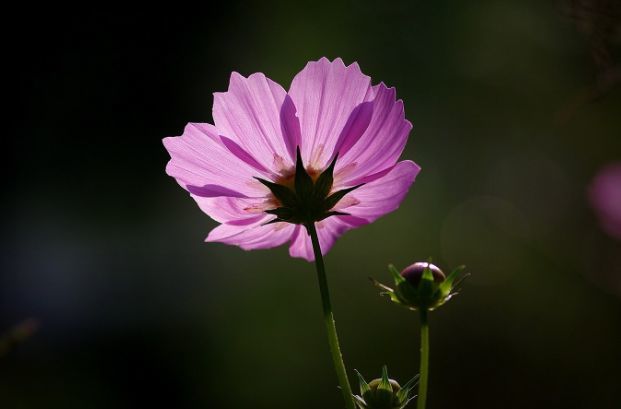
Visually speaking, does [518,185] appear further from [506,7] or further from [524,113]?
[506,7]

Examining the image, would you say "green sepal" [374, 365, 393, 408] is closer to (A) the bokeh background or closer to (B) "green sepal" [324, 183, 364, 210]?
(B) "green sepal" [324, 183, 364, 210]

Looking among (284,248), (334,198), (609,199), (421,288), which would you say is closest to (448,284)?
(421,288)

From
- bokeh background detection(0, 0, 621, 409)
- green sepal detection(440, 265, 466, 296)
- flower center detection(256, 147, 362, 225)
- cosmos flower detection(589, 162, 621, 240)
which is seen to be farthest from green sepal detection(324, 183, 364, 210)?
bokeh background detection(0, 0, 621, 409)

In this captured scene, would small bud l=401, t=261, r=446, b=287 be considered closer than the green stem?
No

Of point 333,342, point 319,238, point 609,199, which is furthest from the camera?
point 609,199

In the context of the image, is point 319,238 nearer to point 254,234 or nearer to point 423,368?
point 254,234

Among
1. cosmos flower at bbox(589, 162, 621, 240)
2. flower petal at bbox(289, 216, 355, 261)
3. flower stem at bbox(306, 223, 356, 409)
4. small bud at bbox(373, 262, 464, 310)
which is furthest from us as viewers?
cosmos flower at bbox(589, 162, 621, 240)

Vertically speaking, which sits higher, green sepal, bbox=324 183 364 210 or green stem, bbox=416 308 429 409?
green sepal, bbox=324 183 364 210

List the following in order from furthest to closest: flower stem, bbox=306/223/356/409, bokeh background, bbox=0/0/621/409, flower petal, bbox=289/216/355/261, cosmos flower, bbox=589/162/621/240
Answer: bokeh background, bbox=0/0/621/409 < cosmos flower, bbox=589/162/621/240 < flower petal, bbox=289/216/355/261 < flower stem, bbox=306/223/356/409

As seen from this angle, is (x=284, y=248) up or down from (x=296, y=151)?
down
